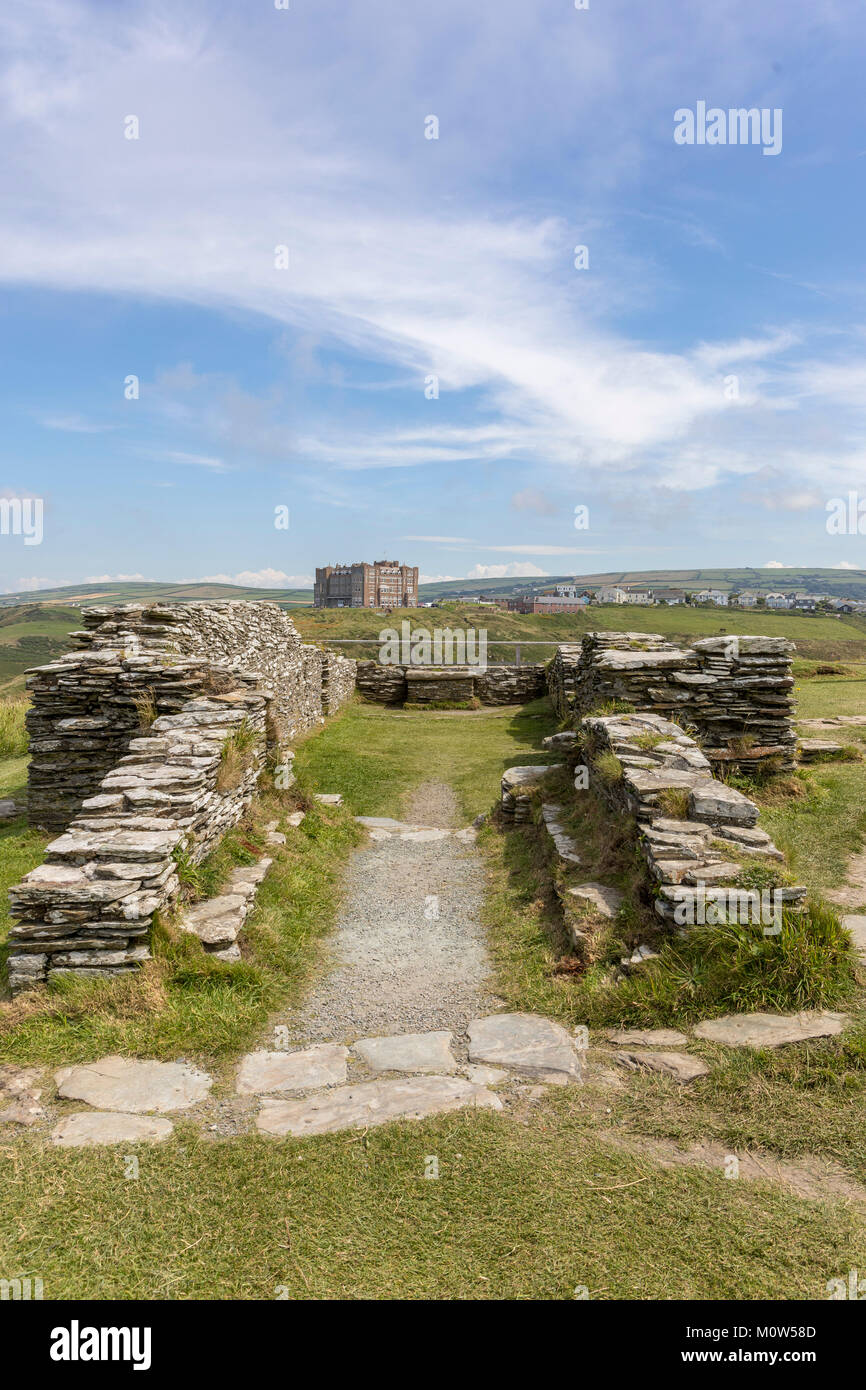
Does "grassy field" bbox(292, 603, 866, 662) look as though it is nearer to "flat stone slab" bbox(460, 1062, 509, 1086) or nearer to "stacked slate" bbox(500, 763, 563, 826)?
"stacked slate" bbox(500, 763, 563, 826)

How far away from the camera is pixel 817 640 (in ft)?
163

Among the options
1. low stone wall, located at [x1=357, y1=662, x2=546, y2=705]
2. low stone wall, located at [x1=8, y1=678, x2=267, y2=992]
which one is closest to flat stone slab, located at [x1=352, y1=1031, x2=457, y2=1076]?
low stone wall, located at [x1=8, y1=678, x2=267, y2=992]

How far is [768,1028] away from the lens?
4930 mm

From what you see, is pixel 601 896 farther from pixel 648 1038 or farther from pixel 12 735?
pixel 12 735

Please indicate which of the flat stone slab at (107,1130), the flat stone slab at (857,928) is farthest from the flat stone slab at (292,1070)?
the flat stone slab at (857,928)

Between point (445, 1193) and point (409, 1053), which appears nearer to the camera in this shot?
point (445, 1193)

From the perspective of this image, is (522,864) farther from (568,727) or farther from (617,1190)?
(568,727)

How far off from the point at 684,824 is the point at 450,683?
1855 centimetres

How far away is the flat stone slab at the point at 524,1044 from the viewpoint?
4.98m

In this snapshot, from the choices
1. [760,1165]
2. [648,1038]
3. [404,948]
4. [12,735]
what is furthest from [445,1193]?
[12,735]

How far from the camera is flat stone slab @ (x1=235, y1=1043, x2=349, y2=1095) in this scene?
487 centimetres

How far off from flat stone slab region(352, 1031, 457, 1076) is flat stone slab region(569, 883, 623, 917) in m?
1.99
